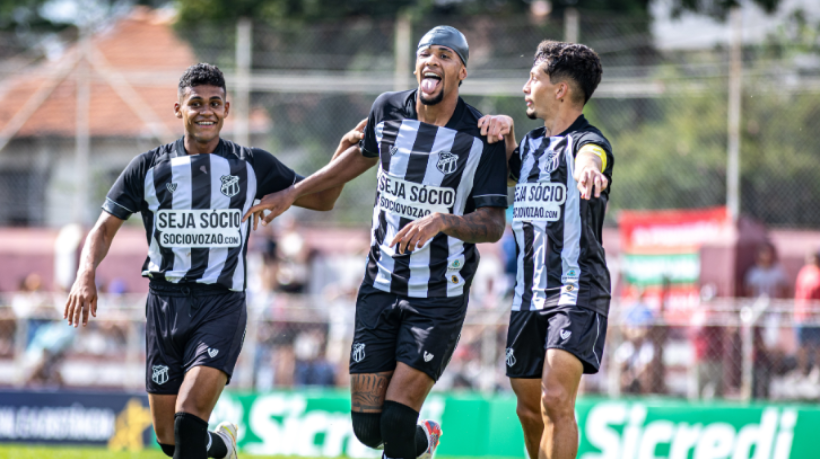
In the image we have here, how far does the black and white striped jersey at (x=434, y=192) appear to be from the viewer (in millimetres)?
5551

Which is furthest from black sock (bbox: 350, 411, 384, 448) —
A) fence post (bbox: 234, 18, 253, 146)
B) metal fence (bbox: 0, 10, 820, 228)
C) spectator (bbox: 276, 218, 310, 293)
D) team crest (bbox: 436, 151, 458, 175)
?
fence post (bbox: 234, 18, 253, 146)

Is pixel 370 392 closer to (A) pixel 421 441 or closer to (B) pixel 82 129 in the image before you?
(A) pixel 421 441

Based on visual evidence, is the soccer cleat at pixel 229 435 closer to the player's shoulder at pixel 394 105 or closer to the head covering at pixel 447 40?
the player's shoulder at pixel 394 105

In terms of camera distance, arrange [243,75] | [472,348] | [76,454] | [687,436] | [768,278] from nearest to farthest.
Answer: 1. [76,454]
2. [687,436]
3. [472,348]
4. [768,278]
5. [243,75]

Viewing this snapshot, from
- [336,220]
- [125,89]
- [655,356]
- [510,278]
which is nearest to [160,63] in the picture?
[125,89]

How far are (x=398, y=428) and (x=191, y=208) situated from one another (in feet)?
5.89

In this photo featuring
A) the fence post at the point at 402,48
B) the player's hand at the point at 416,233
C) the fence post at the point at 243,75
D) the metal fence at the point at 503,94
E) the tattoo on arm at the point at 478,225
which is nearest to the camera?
the player's hand at the point at 416,233

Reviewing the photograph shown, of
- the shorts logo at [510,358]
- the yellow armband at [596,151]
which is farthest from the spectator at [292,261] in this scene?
the yellow armband at [596,151]

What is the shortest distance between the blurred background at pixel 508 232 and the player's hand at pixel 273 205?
5452 mm

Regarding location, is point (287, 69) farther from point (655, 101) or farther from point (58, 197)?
point (655, 101)

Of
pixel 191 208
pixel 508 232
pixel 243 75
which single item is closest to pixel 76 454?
pixel 191 208

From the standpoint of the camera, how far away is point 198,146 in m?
5.92

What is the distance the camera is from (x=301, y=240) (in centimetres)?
1393

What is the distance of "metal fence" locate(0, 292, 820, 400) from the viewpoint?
1106 centimetres
